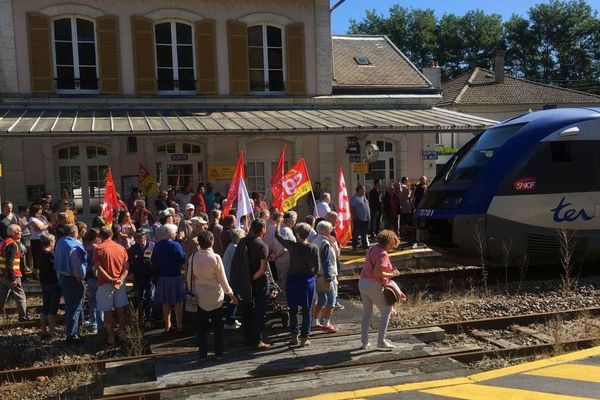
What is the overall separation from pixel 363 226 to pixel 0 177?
9.93m

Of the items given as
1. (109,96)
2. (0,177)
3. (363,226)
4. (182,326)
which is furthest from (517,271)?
(0,177)

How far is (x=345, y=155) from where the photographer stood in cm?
1930

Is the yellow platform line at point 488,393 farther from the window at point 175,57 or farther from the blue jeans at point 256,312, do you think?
the window at point 175,57

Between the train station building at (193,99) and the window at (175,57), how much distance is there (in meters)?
0.03

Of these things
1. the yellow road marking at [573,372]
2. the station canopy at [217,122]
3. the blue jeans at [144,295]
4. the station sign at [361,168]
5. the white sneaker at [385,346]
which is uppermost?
the station canopy at [217,122]

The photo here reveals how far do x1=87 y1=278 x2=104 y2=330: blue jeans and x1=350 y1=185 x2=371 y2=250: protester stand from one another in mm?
7334

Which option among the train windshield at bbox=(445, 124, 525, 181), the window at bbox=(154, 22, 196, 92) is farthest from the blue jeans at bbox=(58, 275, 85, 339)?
the window at bbox=(154, 22, 196, 92)

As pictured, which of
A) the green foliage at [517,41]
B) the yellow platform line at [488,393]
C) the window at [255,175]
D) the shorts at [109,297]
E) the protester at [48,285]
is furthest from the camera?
the green foliage at [517,41]

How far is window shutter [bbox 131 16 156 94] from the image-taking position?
17766mm

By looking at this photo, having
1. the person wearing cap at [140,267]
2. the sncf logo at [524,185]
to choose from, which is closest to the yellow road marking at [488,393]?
the person wearing cap at [140,267]

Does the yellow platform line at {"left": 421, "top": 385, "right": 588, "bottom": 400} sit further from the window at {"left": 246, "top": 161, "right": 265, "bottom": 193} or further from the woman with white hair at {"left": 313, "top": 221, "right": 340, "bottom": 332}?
the window at {"left": 246, "top": 161, "right": 265, "bottom": 193}

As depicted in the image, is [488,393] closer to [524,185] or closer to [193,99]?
[524,185]

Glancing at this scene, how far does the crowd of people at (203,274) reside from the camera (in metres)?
7.21

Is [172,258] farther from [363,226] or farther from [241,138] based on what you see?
[241,138]
